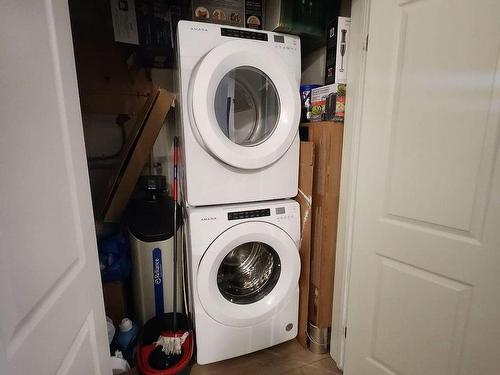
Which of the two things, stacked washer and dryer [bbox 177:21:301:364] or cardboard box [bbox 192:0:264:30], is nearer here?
stacked washer and dryer [bbox 177:21:301:364]

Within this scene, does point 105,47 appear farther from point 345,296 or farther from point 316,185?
point 345,296

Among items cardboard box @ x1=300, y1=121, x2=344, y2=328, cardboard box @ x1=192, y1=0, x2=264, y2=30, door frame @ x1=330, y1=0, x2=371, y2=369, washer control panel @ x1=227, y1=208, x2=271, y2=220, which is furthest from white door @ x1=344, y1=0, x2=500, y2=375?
cardboard box @ x1=192, y1=0, x2=264, y2=30

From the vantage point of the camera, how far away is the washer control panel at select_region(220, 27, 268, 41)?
44.2 inches

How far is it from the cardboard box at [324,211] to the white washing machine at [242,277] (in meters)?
0.11

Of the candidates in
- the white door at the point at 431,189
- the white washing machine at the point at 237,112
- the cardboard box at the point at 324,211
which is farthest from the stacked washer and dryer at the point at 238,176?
the white door at the point at 431,189

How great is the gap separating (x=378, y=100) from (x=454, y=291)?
72cm

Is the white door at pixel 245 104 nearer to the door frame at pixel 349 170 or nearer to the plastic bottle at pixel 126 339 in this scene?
the door frame at pixel 349 170

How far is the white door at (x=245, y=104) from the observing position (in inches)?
41.8

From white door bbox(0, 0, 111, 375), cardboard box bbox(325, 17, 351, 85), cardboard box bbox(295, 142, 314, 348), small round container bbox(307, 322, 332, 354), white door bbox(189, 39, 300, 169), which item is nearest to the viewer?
white door bbox(0, 0, 111, 375)

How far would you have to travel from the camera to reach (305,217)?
1.32m

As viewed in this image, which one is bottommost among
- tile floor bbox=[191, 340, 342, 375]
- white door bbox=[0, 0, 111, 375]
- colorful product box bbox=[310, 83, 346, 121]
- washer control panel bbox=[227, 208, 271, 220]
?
tile floor bbox=[191, 340, 342, 375]

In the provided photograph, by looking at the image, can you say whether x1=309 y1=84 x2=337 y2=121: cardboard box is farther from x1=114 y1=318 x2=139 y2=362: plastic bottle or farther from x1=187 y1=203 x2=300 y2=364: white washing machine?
x1=114 y1=318 x2=139 y2=362: plastic bottle

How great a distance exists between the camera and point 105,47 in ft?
5.00

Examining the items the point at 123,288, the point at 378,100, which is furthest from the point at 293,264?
the point at 123,288
